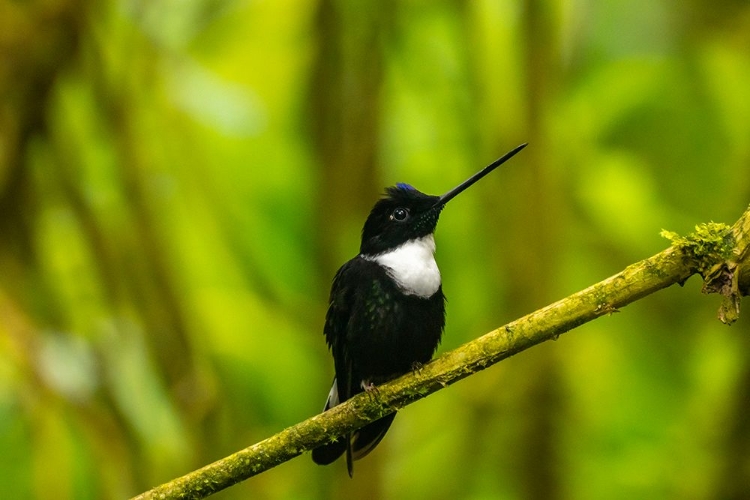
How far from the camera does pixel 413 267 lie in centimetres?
259

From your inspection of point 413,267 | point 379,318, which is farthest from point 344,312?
point 413,267

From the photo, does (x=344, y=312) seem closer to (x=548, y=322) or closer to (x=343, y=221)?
(x=548, y=322)

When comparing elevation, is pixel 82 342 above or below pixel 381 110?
below

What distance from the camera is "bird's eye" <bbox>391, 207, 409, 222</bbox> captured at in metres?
2.74

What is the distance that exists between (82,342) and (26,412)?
379 mm

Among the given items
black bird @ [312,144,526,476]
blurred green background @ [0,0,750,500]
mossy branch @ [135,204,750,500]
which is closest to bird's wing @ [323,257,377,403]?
black bird @ [312,144,526,476]

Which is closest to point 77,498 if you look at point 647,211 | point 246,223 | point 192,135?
point 246,223

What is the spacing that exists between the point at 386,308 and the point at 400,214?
0.34 m

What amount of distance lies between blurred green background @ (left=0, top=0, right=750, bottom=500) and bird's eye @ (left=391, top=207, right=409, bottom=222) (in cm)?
106

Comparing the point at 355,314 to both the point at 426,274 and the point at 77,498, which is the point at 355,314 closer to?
the point at 426,274

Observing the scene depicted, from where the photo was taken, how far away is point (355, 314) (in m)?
→ 2.60

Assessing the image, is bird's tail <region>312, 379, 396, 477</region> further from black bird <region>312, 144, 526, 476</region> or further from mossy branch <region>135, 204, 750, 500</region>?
mossy branch <region>135, 204, 750, 500</region>

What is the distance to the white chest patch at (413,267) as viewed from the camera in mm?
2562

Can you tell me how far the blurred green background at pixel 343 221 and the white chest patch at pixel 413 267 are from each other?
1.16 m
